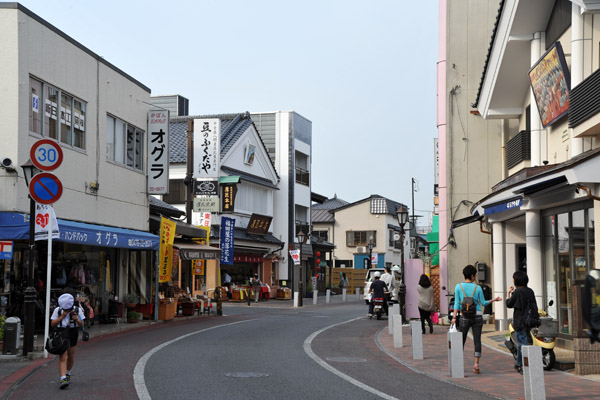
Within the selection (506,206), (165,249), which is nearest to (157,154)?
(165,249)

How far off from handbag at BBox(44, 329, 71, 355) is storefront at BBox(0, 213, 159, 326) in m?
5.95

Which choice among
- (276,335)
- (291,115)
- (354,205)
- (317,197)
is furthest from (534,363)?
(354,205)

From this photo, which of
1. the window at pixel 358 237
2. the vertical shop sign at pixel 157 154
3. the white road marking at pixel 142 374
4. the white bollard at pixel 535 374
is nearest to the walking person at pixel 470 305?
the white bollard at pixel 535 374

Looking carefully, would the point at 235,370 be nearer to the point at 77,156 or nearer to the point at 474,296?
the point at 474,296

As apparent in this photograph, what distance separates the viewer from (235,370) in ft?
41.7

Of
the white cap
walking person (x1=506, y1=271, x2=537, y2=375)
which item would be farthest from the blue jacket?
the white cap

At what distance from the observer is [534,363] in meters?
9.28

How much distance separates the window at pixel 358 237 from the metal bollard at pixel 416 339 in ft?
195

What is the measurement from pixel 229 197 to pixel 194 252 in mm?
13730

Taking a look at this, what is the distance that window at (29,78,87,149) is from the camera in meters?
18.2

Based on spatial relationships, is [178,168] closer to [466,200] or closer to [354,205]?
[466,200]

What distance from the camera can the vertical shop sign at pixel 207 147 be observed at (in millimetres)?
36719

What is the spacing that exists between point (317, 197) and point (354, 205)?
41.9ft

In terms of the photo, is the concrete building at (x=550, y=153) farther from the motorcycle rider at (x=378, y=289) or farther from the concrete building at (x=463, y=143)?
the motorcycle rider at (x=378, y=289)
